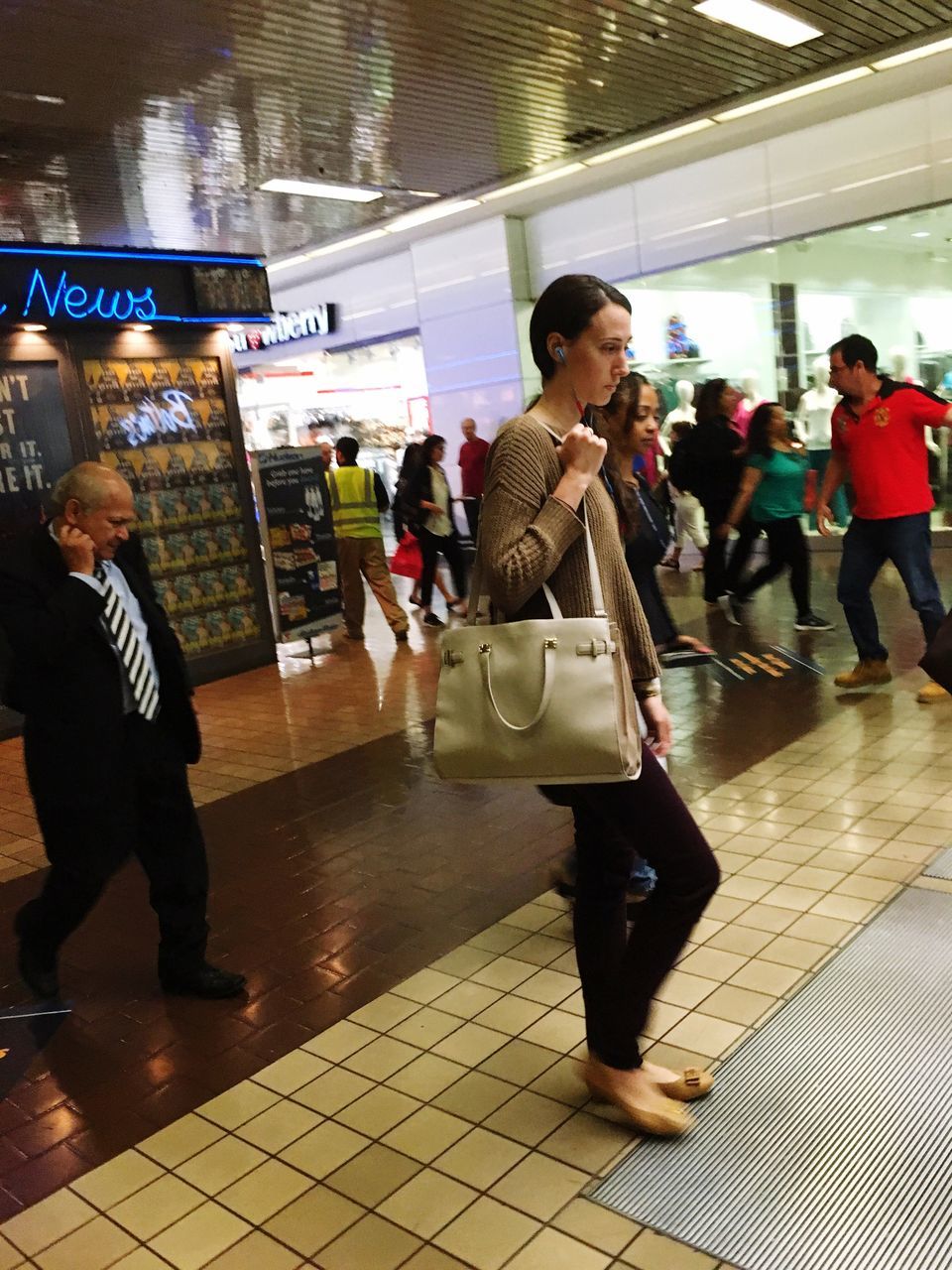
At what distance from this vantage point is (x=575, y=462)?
218 cm

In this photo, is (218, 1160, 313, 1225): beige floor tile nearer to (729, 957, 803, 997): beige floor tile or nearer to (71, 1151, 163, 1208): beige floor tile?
(71, 1151, 163, 1208): beige floor tile

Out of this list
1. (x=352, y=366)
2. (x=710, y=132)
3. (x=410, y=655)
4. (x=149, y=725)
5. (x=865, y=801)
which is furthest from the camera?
(x=352, y=366)

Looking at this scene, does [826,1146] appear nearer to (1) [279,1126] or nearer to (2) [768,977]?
(2) [768,977]

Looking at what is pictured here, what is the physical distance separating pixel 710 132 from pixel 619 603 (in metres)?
10.8

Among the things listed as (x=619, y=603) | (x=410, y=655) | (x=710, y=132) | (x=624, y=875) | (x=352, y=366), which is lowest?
(x=410, y=655)

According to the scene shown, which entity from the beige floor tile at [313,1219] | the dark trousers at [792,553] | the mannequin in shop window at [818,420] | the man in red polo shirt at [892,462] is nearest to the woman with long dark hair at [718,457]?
the dark trousers at [792,553]

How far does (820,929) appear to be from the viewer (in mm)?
3416

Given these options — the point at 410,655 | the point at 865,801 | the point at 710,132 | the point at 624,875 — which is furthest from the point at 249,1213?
the point at 710,132

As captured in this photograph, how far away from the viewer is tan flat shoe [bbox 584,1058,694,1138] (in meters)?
2.46

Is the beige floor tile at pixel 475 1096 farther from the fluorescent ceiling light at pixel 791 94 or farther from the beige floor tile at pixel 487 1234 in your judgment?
the fluorescent ceiling light at pixel 791 94

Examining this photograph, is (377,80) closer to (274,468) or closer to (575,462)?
(274,468)

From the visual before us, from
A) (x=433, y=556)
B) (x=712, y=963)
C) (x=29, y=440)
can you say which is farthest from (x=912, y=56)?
(x=712, y=963)

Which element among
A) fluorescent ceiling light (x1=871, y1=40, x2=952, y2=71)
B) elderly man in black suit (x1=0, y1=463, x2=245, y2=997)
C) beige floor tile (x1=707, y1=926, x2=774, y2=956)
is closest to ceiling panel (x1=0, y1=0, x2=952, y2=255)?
fluorescent ceiling light (x1=871, y1=40, x2=952, y2=71)

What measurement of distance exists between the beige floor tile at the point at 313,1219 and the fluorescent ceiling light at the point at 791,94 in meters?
9.67
